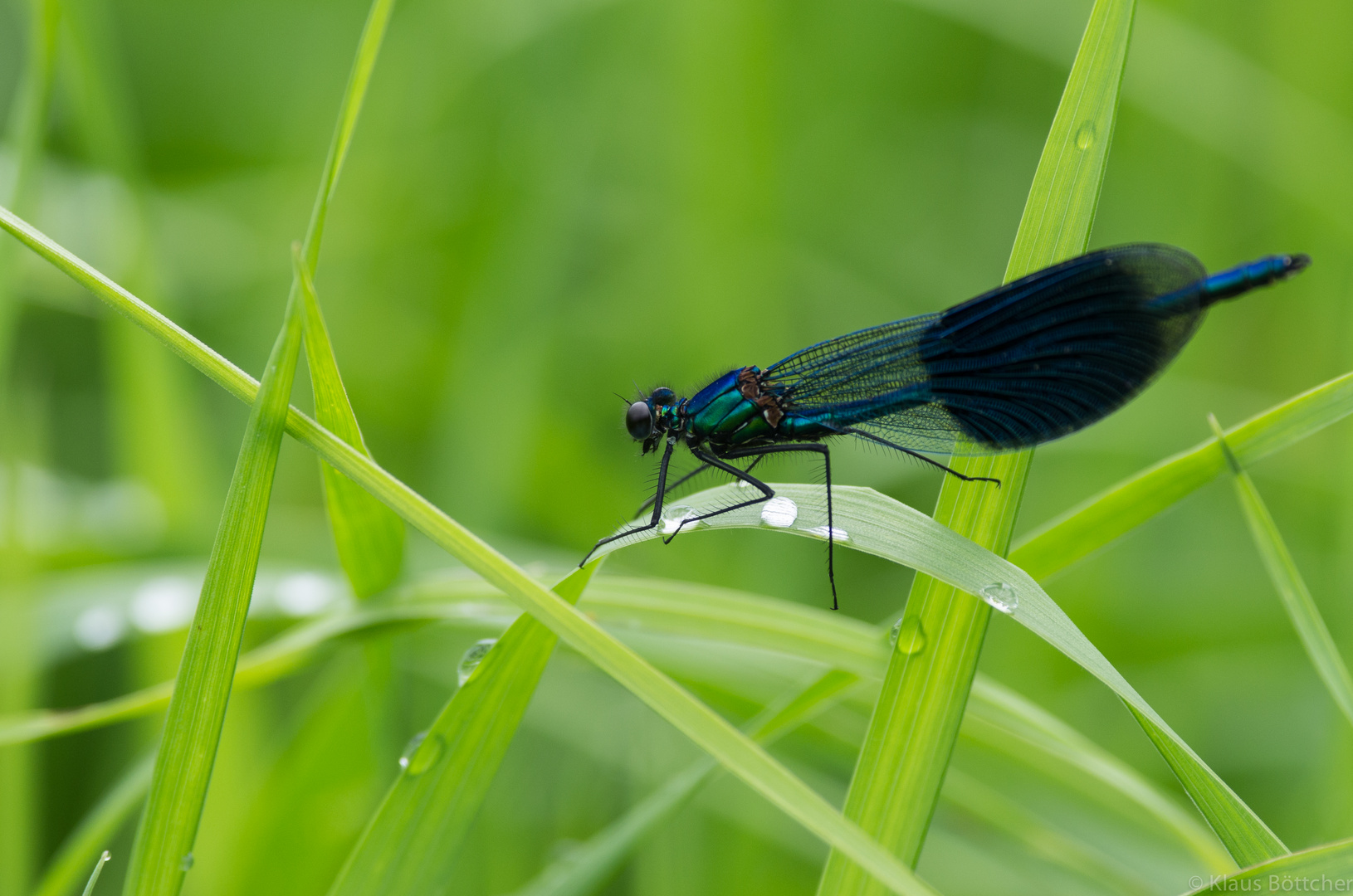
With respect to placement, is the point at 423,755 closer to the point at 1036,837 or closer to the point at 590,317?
the point at 1036,837

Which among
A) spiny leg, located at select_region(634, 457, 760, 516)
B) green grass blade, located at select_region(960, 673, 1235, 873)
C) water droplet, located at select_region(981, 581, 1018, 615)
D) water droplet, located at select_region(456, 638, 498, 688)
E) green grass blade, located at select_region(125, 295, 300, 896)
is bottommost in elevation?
green grass blade, located at select_region(125, 295, 300, 896)

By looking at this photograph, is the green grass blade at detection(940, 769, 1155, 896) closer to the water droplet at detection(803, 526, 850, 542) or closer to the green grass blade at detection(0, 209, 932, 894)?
the water droplet at detection(803, 526, 850, 542)

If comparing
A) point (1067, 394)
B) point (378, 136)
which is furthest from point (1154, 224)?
point (378, 136)

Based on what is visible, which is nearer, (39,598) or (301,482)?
(39,598)

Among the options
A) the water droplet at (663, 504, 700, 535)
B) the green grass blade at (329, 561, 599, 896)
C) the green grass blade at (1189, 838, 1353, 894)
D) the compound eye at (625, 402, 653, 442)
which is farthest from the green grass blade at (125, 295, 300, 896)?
the compound eye at (625, 402, 653, 442)

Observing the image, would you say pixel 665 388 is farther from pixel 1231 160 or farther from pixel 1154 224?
pixel 1231 160

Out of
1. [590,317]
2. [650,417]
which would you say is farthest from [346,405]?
[590,317]

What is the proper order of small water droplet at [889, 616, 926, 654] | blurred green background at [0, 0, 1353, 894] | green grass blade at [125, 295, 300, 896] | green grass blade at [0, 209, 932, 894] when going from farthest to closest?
blurred green background at [0, 0, 1353, 894] → small water droplet at [889, 616, 926, 654] → green grass blade at [125, 295, 300, 896] → green grass blade at [0, 209, 932, 894]

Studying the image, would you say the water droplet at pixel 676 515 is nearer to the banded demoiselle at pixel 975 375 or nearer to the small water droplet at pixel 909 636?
the banded demoiselle at pixel 975 375
